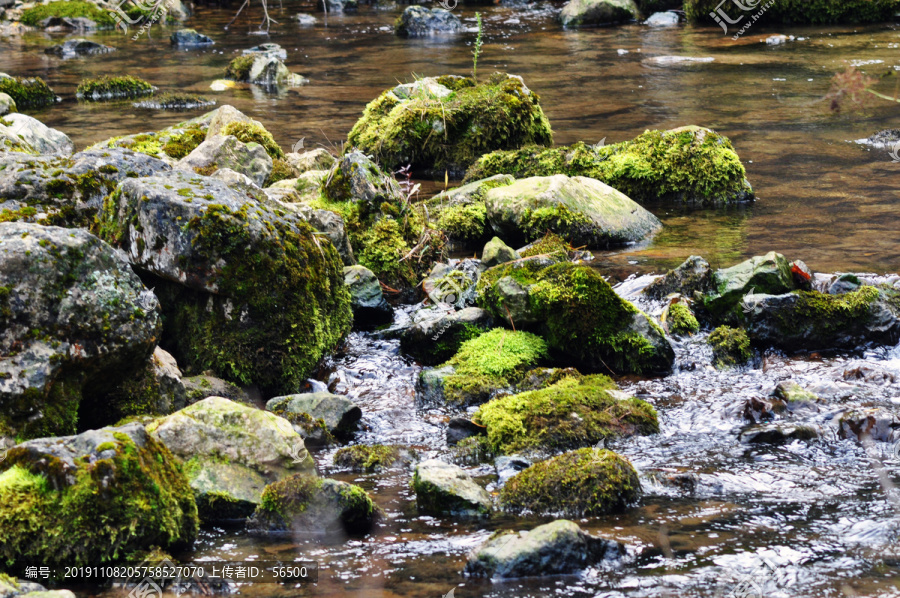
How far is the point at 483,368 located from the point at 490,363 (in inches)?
2.6

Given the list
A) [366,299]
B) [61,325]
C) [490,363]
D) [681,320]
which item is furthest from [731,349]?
[61,325]

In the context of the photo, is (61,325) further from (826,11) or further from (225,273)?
Result: (826,11)

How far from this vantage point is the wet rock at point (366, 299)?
679 cm

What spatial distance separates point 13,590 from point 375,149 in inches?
315

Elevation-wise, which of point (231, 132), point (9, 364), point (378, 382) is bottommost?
point (378, 382)

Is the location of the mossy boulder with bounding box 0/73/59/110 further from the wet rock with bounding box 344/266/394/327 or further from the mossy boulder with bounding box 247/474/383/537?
the mossy boulder with bounding box 247/474/383/537

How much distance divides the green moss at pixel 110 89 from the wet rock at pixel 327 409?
38.7 ft

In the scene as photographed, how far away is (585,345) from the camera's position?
605cm

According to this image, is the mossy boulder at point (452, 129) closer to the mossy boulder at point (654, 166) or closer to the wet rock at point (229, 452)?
the mossy boulder at point (654, 166)

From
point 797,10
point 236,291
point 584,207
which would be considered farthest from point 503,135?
point 797,10

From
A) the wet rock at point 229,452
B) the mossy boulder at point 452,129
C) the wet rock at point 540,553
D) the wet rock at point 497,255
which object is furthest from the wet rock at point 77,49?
the wet rock at point 540,553

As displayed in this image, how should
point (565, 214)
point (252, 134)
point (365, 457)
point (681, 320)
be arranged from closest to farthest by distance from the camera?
point (365, 457)
point (681, 320)
point (565, 214)
point (252, 134)

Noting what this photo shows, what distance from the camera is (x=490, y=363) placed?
19.3 ft

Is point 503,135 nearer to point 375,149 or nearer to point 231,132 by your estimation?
point 375,149
